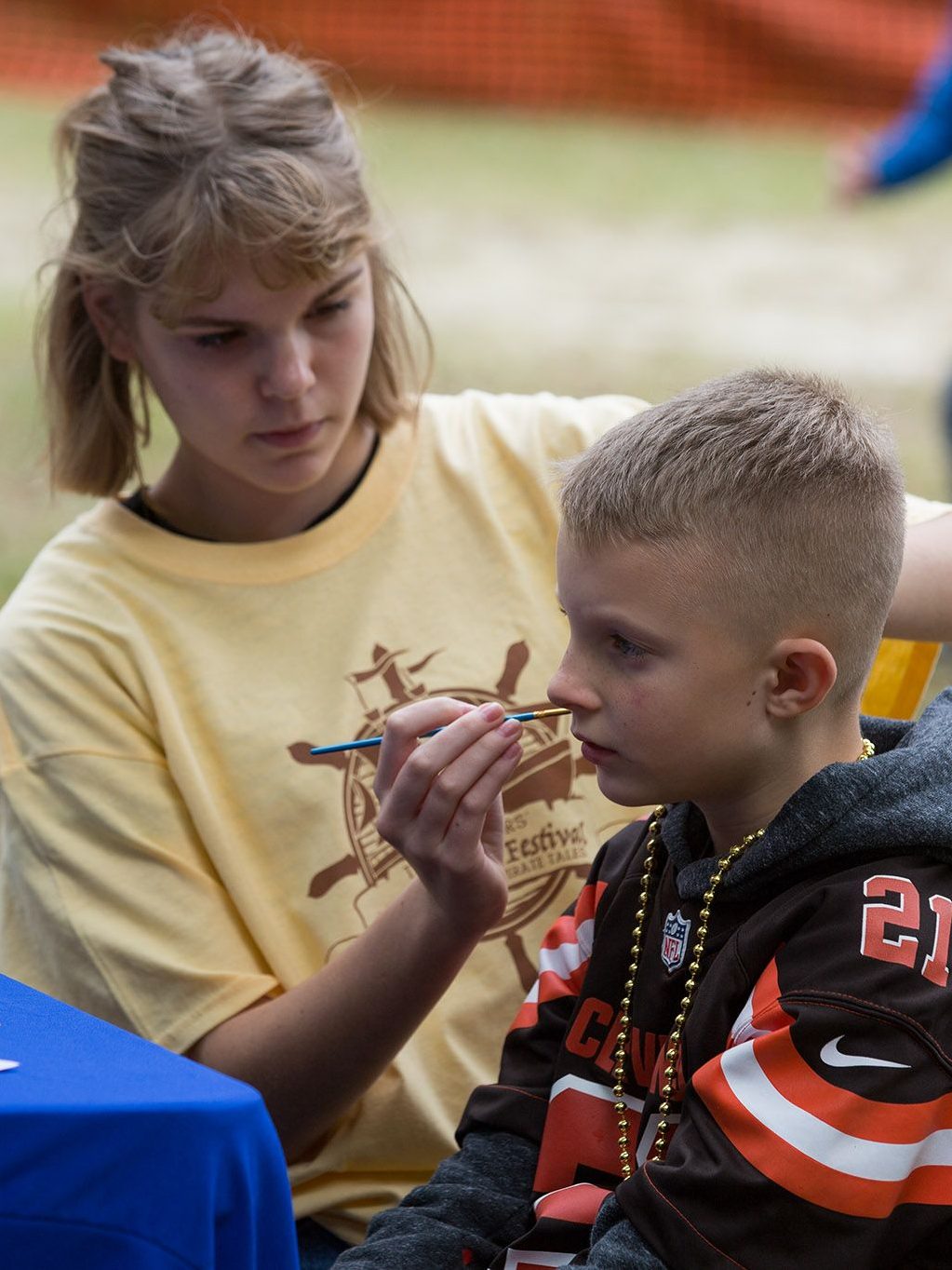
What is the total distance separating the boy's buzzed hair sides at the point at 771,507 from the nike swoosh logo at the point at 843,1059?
26 centimetres

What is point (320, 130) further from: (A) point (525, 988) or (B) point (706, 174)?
(B) point (706, 174)

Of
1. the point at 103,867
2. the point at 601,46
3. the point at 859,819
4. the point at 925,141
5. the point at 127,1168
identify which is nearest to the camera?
the point at 127,1168

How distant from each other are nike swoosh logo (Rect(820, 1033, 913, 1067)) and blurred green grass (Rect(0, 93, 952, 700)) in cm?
391

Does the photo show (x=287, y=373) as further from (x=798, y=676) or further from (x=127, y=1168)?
(x=127, y=1168)

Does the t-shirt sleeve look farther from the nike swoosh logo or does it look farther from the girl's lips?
the nike swoosh logo

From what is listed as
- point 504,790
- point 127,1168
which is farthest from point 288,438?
point 127,1168

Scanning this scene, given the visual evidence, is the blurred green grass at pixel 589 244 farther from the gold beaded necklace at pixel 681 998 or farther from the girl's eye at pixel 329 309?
the gold beaded necklace at pixel 681 998

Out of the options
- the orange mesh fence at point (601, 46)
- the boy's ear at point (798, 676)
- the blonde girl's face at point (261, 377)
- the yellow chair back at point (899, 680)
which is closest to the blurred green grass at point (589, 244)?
the orange mesh fence at point (601, 46)

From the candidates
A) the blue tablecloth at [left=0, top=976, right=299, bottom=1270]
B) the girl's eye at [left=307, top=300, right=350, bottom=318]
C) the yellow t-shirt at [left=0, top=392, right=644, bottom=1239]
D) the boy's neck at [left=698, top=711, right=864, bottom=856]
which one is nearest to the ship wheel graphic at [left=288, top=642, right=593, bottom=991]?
the yellow t-shirt at [left=0, top=392, right=644, bottom=1239]

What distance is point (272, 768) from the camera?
1623 millimetres

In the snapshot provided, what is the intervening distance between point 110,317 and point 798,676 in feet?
3.00

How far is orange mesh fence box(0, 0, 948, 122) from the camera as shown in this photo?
26.9 ft

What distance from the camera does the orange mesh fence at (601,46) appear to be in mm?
8195

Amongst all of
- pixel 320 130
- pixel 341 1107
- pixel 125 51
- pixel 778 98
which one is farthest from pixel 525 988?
pixel 778 98
